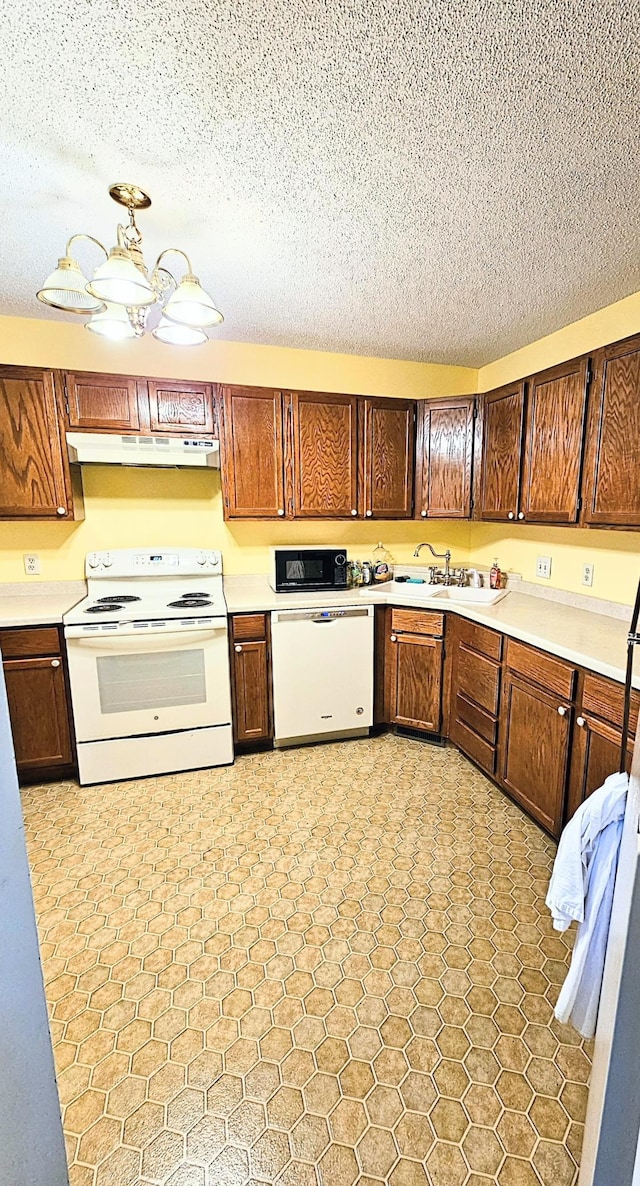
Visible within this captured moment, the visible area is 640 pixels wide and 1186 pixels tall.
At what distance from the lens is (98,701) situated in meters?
2.73

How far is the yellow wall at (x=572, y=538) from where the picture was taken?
2.48 meters

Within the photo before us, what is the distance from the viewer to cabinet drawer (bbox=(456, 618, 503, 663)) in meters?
2.60

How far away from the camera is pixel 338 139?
1437mm

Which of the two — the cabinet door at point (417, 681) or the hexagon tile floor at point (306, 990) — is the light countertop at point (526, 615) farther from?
the hexagon tile floor at point (306, 990)

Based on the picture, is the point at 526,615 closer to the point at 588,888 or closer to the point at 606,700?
the point at 606,700

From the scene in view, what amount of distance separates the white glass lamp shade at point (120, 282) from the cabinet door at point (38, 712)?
5.97 feet

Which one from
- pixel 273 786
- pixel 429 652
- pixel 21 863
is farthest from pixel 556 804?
pixel 21 863

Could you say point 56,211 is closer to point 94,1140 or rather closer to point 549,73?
point 549,73

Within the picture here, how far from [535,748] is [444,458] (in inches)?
73.0

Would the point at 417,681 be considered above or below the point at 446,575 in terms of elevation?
below

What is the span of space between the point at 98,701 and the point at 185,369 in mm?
2005

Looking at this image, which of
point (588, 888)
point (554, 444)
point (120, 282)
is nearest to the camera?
point (588, 888)

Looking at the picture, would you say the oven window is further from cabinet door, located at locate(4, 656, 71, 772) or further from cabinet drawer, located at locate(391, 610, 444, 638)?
cabinet drawer, located at locate(391, 610, 444, 638)

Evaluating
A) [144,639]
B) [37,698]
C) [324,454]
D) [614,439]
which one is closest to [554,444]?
[614,439]
